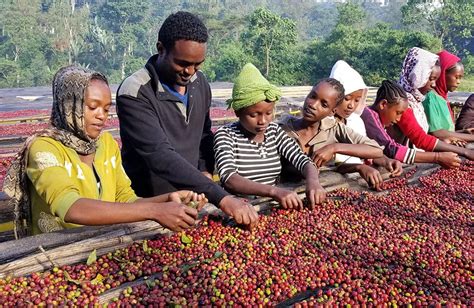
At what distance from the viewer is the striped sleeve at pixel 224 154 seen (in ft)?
9.38

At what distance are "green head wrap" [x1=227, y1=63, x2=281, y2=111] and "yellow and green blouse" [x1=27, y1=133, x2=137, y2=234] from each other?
84 centimetres

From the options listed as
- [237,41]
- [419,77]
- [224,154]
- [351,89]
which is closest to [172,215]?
[224,154]

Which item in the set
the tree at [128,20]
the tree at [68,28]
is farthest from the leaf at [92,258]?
the tree at [128,20]

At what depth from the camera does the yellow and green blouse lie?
203 cm

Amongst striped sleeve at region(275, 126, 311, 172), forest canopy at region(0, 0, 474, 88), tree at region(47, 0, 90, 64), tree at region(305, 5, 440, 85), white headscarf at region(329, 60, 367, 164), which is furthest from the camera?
tree at region(47, 0, 90, 64)

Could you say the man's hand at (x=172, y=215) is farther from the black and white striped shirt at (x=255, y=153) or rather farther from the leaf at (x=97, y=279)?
the black and white striped shirt at (x=255, y=153)

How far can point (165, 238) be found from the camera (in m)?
2.20

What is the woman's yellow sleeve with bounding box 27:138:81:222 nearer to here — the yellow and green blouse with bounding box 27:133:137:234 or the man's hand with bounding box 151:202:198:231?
the yellow and green blouse with bounding box 27:133:137:234

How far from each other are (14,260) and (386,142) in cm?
309

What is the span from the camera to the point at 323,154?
3.33 m

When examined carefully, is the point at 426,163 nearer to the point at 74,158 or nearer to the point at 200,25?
the point at 200,25

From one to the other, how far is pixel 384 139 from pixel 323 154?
0.92 metres

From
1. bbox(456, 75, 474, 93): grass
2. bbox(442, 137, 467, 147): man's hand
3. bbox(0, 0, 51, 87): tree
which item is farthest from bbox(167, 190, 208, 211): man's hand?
bbox(0, 0, 51, 87): tree

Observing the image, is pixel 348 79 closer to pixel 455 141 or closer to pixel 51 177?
pixel 455 141
